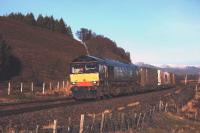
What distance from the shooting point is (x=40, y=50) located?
86438 millimetres

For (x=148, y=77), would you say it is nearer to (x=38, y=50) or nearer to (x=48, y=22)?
(x=38, y=50)

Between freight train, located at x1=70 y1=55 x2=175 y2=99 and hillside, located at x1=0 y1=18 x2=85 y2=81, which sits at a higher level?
hillside, located at x1=0 y1=18 x2=85 y2=81

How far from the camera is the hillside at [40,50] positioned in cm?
7006

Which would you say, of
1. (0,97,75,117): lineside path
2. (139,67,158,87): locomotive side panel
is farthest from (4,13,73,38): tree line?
Result: (0,97,75,117): lineside path

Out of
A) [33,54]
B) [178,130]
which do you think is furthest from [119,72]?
[33,54]

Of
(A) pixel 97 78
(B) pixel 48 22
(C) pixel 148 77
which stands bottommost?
(A) pixel 97 78

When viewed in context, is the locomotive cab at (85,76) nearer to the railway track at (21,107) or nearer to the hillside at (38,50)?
the railway track at (21,107)

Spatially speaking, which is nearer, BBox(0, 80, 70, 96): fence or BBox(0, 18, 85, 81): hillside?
BBox(0, 80, 70, 96): fence

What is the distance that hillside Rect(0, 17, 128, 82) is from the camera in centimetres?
7006

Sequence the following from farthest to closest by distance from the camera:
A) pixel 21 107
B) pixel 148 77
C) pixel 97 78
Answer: pixel 148 77 → pixel 97 78 → pixel 21 107

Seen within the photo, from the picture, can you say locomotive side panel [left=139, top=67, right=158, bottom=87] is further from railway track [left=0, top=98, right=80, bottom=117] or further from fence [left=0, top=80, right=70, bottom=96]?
railway track [left=0, top=98, right=80, bottom=117]

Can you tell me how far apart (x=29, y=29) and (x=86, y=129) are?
8982 centimetres

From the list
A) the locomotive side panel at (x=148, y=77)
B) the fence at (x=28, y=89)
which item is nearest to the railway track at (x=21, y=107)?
the fence at (x=28, y=89)

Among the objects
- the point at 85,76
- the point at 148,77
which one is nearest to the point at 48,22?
the point at 148,77
